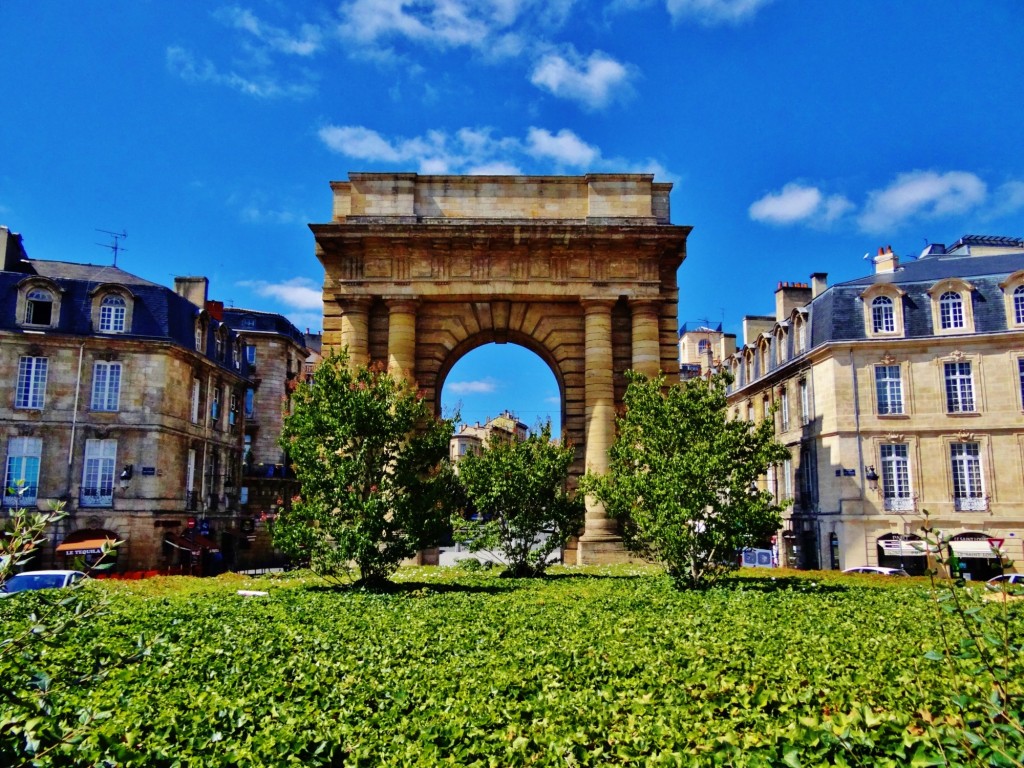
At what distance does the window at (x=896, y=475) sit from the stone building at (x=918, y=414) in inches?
1.4

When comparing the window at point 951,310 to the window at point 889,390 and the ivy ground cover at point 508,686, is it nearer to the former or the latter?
the window at point 889,390

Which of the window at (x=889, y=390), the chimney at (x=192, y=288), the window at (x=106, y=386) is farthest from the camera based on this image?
the chimney at (x=192, y=288)

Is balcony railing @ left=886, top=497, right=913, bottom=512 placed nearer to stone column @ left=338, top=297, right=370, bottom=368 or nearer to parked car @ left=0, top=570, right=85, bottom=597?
stone column @ left=338, top=297, right=370, bottom=368

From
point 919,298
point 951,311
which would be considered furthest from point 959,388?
point 919,298

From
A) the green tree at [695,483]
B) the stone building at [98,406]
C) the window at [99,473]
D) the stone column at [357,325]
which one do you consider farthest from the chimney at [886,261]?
the window at [99,473]

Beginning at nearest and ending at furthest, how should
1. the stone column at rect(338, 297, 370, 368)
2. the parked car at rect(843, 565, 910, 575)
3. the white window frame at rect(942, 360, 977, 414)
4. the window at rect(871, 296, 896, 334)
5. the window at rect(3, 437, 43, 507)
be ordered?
the parked car at rect(843, 565, 910, 575) → the stone column at rect(338, 297, 370, 368) → the window at rect(3, 437, 43, 507) → the white window frame at rect(942, 360, 977, 414) → the window at rect(871, 296, 896, 334)

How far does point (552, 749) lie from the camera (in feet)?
17.8

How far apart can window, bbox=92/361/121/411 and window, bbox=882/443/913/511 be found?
92.0ft

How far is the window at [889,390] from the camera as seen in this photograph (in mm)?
28234

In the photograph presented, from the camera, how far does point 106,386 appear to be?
28.2 m

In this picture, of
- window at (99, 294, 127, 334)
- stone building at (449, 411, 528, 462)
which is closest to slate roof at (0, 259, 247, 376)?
window at (99, 294, 127, 334)

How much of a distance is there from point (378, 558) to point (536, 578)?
485cm

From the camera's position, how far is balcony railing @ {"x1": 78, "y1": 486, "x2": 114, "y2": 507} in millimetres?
27562

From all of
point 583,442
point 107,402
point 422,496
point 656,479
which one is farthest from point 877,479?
point 107,402
